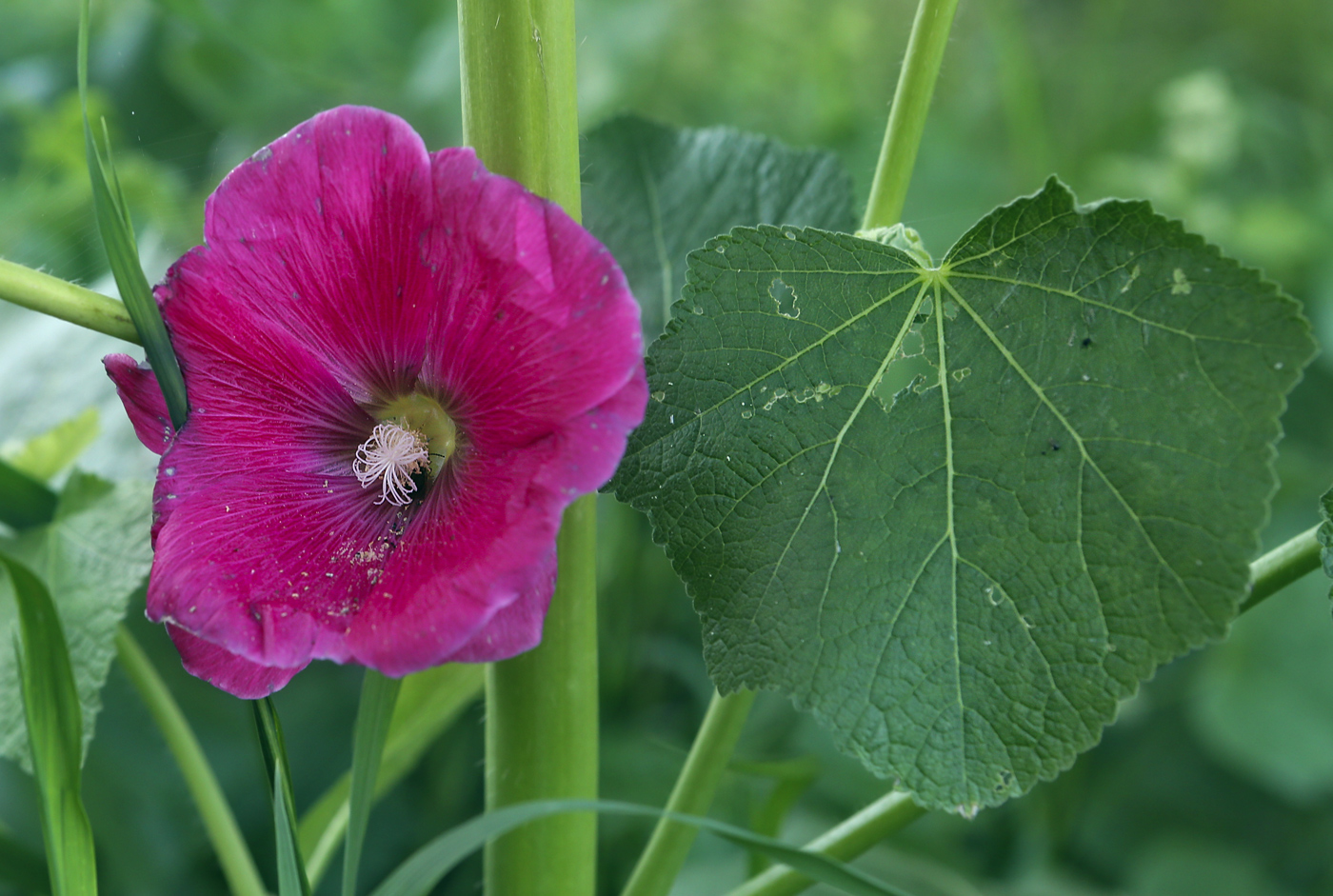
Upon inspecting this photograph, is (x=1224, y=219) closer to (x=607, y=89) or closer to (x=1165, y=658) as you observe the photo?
(x=607, y=89)

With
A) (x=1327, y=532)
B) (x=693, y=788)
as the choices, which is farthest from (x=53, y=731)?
(x=1327, y=532)

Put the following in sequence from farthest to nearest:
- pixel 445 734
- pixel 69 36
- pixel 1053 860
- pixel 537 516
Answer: pixel 69 36
pixel 1053 860
pixel 445 734
pixel 537 516

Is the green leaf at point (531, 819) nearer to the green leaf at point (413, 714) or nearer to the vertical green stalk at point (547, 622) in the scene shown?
the vertical green stalk at point (547, 622)

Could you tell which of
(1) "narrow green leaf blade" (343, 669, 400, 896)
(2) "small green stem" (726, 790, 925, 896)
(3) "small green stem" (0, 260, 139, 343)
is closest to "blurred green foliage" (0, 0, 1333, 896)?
(2) "small green stem" (726, 790, 925, 896)

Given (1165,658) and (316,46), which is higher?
(316,46)

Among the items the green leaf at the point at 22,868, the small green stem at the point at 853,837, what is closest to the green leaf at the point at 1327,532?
the small green stem at the point at 853,837

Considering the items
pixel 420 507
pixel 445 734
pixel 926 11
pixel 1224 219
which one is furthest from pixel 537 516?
pixel 1224 219

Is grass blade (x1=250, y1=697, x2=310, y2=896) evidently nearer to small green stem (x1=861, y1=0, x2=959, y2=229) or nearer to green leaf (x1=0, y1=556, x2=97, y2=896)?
green leaf (x1=0, y1=556, x2=97, y2=896)
